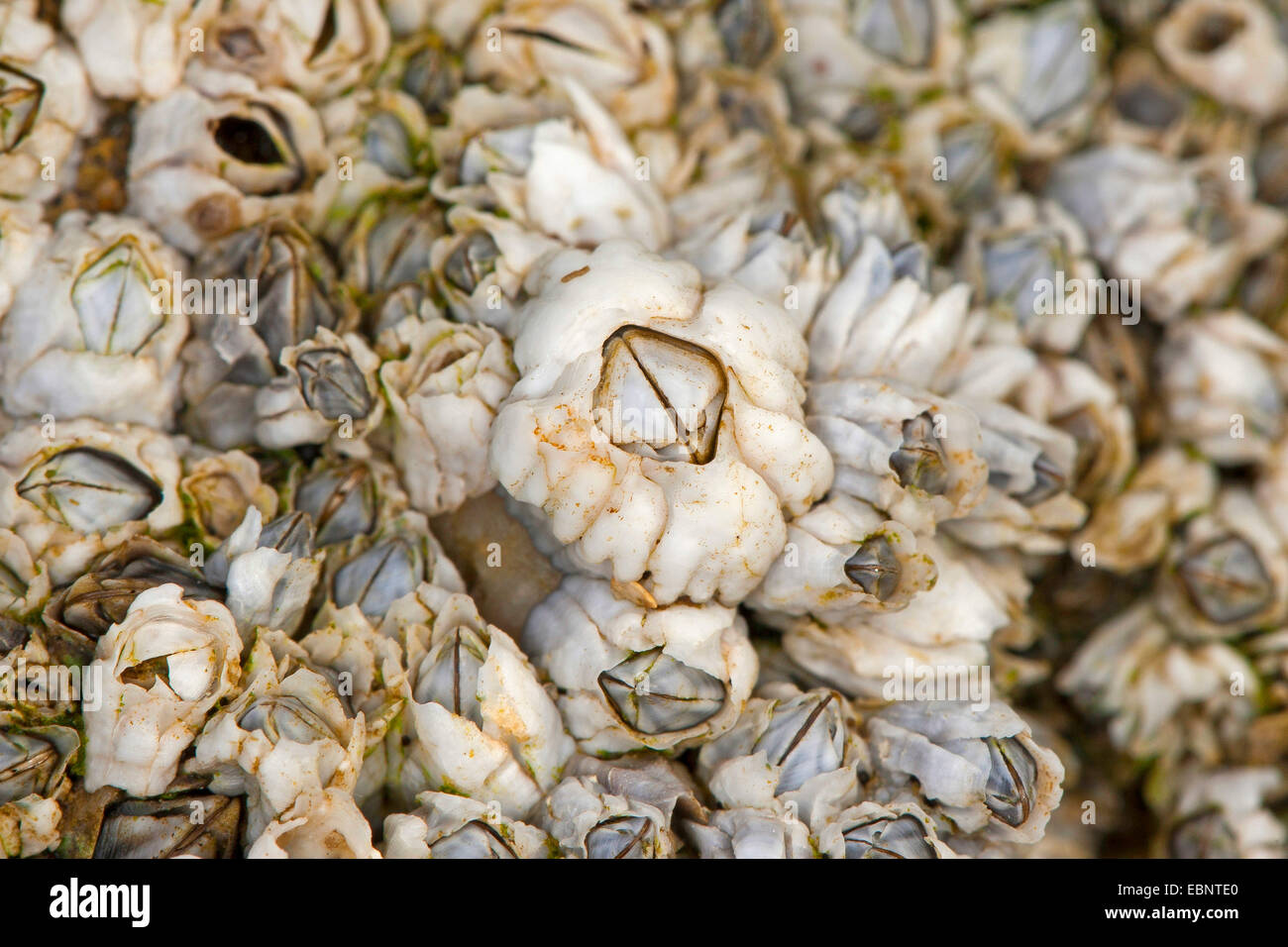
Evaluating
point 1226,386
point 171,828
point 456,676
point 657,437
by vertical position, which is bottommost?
point 171,828

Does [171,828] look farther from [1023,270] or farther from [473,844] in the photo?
[1023,270]

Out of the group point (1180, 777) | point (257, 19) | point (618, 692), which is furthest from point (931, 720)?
point (257, 19)

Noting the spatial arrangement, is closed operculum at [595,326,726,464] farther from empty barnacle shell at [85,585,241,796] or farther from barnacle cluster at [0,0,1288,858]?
empty barnacle shell at [85,585,241,796]

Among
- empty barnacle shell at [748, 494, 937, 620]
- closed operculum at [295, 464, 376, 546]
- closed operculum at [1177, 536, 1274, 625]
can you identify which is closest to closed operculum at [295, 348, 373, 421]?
closed operculum at [295, 464, 376, 546]

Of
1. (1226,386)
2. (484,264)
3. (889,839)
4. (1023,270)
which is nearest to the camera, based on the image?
(889,839)

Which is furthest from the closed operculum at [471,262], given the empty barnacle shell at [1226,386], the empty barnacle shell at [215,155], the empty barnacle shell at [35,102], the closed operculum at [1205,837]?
the closed operculum at [1205,837]

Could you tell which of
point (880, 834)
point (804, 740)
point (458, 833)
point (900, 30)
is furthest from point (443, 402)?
point (900, 30)
